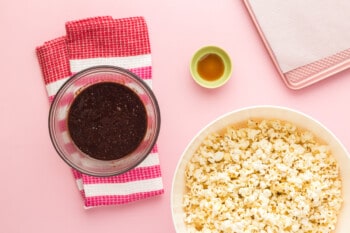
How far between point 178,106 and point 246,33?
0.27 m

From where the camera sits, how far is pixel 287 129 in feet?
4.08

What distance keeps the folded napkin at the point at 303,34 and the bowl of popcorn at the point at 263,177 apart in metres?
0.17

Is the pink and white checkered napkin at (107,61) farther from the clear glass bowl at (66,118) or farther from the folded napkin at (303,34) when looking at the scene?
the folded napkin at (303,34)

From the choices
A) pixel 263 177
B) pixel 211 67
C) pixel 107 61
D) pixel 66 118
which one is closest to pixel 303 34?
pixel 211 67

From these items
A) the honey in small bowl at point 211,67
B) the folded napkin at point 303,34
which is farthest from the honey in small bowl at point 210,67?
the folded napkin at point 303,34

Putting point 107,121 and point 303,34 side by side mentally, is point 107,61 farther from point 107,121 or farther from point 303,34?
point 303,34

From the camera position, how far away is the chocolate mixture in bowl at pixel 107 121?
1.23 metres

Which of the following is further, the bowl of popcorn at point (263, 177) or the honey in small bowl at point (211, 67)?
the honey in small bowl at point (211, 67)

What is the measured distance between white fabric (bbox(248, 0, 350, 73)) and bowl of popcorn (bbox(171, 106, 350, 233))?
20 centimetres

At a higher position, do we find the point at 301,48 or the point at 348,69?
the point at 301,48

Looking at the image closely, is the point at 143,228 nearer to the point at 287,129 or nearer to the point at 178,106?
the point at 178,106

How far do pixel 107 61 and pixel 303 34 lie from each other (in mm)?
519

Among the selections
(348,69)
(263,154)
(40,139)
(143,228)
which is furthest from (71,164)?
(348,69)

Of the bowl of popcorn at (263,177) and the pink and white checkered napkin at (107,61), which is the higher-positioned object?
the pink and white checkered napkin at (107,61)
